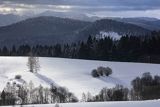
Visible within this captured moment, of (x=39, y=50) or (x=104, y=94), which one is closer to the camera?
(x=104, y=94)

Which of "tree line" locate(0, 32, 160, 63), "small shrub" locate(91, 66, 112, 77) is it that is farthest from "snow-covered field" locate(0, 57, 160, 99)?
"tree line" locate(0, 32, 160, 63)

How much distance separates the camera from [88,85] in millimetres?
89750

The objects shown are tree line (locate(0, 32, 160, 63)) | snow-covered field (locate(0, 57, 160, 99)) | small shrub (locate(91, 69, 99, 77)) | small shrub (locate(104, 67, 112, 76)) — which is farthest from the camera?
tree line (locate(0, 32, 160, 63))

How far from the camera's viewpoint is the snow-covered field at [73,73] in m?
90.9

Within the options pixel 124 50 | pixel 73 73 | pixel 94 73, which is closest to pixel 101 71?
pixel 94 73

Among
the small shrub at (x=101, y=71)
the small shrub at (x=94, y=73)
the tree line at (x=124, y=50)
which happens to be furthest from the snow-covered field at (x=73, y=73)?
the tree line at (x=124, y=50)

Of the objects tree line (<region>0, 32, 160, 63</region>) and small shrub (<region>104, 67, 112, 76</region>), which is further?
tree line (<region>0, 32, 160, 63</region>)

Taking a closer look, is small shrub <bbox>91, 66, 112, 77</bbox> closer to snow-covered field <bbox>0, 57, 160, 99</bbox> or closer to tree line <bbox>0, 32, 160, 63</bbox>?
snow-covered field <bbox>0, 57, 160, 99</bbox>

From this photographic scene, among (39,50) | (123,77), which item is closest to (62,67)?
(123,77)

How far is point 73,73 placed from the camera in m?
104

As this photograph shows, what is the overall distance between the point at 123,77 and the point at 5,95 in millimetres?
36721

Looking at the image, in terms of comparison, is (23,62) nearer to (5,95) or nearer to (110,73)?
(110,73)

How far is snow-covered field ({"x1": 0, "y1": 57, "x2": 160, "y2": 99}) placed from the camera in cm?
9094

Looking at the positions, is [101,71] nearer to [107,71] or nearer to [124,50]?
[107,71]
